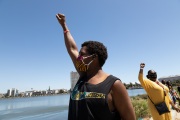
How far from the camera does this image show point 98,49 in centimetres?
251

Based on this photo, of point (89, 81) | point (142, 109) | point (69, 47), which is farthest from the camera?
point (142, 109)

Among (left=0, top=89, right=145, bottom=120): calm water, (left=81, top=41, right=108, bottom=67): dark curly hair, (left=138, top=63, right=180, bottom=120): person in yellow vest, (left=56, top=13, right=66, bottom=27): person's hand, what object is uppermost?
(left=56, top=13, right=66, bottom=27): person's hand

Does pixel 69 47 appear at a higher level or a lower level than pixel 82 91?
higher

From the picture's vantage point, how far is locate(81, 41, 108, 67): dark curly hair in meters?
2.49

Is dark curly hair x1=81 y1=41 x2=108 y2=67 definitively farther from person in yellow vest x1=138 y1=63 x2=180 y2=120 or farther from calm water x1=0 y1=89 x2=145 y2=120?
calm water x1=0 y1=89 x2=145 y2=120

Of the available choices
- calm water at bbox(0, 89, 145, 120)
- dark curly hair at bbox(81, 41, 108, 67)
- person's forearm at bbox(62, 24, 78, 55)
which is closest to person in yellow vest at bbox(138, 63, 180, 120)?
person's forearm at bbox(62, 24, 78, 55)

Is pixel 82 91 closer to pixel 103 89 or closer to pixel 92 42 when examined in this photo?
pixel 103 89

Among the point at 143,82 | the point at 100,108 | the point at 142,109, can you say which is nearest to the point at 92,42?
the point at 100,108

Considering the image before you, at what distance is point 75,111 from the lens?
217cm

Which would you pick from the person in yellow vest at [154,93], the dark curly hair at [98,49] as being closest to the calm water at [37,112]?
the person in yellow vest at [154,93]

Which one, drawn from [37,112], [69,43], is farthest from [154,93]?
[37,112]

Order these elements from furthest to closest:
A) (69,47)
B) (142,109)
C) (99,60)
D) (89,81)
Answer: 1. (142,109)
2. (69,47)
3. (99,60)
4. (89,81)

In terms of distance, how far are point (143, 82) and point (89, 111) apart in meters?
3.38

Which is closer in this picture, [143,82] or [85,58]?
[85,58]
